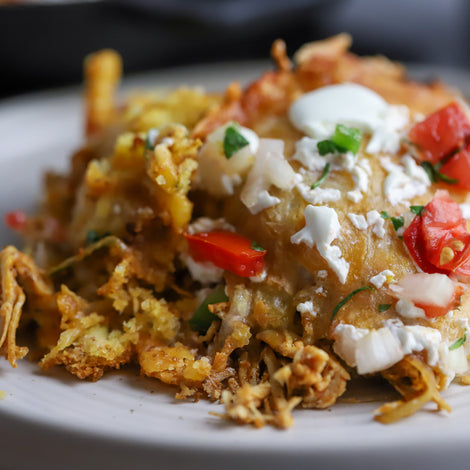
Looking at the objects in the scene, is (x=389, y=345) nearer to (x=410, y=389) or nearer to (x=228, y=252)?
(x=410, y=389)

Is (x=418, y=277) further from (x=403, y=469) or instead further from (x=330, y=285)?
(x=403, y=469)

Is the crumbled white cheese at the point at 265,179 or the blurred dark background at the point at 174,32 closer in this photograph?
the crumbled white cheese at the point at 265,179

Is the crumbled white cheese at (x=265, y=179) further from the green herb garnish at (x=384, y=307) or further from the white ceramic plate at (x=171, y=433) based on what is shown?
the white ceramic plate at (x=171, y=433)

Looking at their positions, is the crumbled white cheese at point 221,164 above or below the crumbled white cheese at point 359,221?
above

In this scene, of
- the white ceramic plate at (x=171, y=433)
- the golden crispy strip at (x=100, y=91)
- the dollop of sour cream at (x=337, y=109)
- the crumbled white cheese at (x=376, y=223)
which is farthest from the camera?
the golden crispy strip at (x=100, y=91)

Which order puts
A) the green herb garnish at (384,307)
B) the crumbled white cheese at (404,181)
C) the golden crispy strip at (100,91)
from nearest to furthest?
the green herb garnish at (384,307) → the crumbled white cheese at (404,181) → the golden crispy strip at (100,91)

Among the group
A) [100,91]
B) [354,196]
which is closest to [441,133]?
[354,196]

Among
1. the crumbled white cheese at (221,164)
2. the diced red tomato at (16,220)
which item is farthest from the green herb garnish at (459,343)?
the diced red tomato at (16,220)
